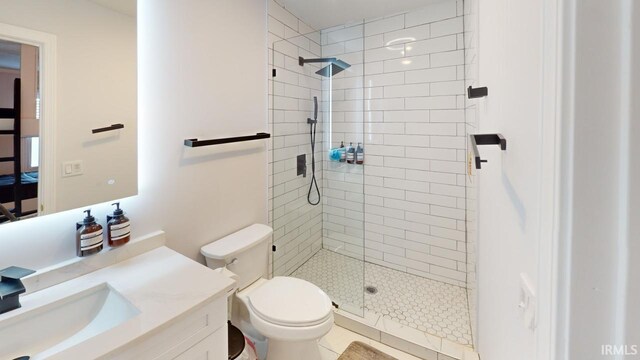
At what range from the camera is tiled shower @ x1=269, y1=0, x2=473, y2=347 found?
228 centimetres

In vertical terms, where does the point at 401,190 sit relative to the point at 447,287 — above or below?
above

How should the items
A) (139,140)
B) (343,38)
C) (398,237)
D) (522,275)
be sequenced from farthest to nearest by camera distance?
(398,237) → (343,38) → (139,140) → (522,275)

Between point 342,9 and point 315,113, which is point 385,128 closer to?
point 315,113

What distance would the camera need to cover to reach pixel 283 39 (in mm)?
2293

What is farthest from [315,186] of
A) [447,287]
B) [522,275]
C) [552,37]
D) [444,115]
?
[552,37]

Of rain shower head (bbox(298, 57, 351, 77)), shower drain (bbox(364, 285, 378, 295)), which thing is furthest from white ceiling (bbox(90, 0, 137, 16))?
shower drain (bbox(364, 285, 378, 295))

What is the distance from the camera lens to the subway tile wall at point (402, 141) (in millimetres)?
2322

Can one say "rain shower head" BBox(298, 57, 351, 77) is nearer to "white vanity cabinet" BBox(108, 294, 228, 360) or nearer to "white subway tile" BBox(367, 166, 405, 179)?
"white subway tile" BBox(367, 166, 405, 179)

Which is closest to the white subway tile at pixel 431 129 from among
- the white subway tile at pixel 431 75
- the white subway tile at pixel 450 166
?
the white subway tile at pixel 450 166

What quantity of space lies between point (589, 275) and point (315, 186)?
7.65 feet

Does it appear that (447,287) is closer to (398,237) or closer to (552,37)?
(398,237)

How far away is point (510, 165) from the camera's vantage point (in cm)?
79

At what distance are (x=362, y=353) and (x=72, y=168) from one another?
188 centimetres

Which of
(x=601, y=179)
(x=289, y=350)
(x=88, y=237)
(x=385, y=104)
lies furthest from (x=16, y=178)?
(x=385, y=104)
